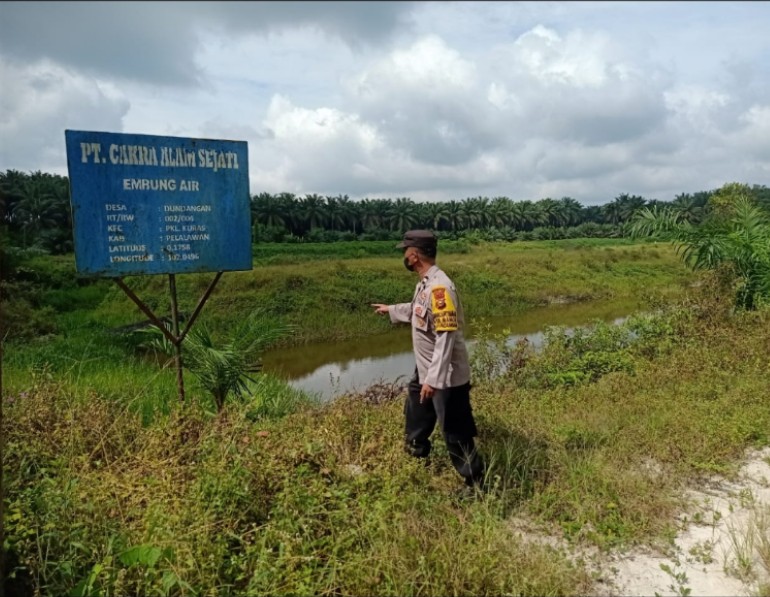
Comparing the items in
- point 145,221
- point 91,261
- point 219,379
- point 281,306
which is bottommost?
point 281,306

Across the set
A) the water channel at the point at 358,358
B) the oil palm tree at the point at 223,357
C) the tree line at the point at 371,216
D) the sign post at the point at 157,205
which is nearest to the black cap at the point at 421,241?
the sign post at the point at 157,205

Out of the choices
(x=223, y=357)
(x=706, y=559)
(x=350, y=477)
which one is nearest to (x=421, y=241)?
(x=350, y=477)

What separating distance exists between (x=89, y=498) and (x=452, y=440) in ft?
5.87

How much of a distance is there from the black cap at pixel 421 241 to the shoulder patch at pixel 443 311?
26 centimetres

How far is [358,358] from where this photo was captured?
39.3ft

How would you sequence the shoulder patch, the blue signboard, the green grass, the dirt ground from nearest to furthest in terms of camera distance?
the green grass < the dirt ground < the shoulder patch < the blue signboard

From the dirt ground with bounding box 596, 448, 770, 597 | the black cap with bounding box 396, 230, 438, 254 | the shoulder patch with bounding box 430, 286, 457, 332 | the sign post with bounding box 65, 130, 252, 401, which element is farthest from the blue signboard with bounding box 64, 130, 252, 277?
the dirt ground with bounding box 596, 448, 770, 597

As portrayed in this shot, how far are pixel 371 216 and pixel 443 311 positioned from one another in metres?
56.8

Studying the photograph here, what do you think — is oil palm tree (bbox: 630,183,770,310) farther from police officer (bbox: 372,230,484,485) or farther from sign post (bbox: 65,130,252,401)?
sign post (bbox: 65,130,252,401)

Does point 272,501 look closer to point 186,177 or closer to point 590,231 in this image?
point 186,177

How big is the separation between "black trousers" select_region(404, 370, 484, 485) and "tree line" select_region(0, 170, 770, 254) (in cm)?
2718

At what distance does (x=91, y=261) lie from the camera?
11.5 feet

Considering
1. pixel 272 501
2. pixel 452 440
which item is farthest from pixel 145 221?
pixel 452 440

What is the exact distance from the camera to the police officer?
121 inches
